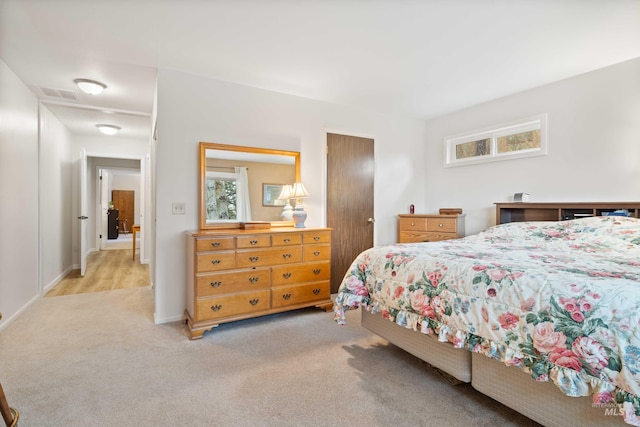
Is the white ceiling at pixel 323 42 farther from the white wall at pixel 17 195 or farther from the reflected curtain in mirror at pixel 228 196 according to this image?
the reflected curtain in mirror at pixel 228 196

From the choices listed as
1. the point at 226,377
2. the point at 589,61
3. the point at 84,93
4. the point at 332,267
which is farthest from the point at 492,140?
the point at 84,93

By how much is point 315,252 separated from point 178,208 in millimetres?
1413

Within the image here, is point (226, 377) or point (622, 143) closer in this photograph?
point (226, 377)

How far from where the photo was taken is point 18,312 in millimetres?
3062

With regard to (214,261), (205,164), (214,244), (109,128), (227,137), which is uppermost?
(109,128)

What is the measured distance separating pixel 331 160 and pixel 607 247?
8.96 ft

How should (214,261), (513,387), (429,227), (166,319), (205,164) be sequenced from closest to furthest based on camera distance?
(513,387)
(214,261)
(166,319)
(205,164)
(429,227)

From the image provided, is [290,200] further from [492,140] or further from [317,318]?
[492,140]

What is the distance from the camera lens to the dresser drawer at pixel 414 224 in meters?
4.07

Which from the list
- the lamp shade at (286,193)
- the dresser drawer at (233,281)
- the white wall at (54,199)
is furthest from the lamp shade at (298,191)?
the white wall at (54,199)

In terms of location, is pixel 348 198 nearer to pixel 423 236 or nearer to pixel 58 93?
pixel 423 236

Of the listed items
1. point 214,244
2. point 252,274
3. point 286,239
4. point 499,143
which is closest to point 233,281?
point 252,274

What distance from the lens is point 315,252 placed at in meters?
3.22

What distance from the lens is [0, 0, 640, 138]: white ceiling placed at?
2.07 metres
